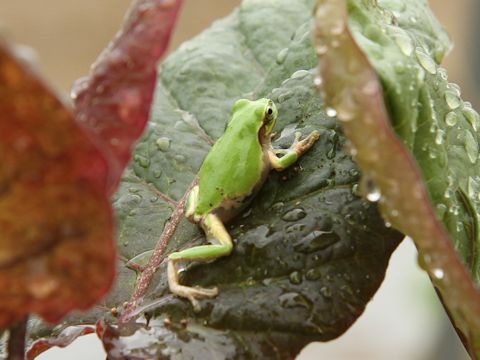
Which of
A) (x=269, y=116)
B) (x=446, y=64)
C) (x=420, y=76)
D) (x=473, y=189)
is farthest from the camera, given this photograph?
(x=446, y=64)

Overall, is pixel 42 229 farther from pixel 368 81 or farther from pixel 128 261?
pixel 128 261

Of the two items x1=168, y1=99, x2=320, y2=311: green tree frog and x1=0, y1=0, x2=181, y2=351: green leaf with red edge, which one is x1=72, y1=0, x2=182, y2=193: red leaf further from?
x1=168, y1=99, x2=320, y2=311: green tree frog

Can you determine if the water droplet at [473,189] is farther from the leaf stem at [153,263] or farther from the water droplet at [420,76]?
the leaf stem at [153,263]

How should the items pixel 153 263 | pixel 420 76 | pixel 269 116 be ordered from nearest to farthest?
1. pixel 420 76
2. pixel 153 263
3. pixel 269 116

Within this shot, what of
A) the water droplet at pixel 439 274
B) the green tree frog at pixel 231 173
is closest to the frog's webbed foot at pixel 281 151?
the green tree frog at pixel 231 173

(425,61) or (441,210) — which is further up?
(425,61)

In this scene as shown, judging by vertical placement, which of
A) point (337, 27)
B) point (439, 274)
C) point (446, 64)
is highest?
point (337, 27)

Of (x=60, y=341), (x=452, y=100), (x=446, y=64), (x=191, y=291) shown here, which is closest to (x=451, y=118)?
(x=452, y=100)

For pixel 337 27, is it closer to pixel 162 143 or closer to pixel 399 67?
pixel 399 67
